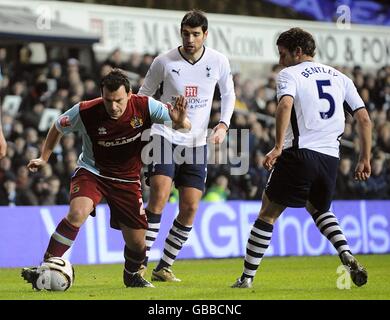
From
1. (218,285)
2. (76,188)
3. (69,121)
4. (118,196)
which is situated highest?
(69,121)

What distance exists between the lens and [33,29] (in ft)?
66.8

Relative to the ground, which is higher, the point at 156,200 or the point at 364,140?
the point at 364,140

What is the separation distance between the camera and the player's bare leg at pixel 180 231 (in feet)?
37.8

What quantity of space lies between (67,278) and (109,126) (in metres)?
1.46

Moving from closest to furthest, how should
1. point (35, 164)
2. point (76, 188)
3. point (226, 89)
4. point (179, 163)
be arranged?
point (35, 164)
point (76, 188)
point (179, 163)
point (226, 89)

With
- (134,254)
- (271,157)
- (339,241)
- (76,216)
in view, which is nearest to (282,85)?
(271,157)

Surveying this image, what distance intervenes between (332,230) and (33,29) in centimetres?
1142

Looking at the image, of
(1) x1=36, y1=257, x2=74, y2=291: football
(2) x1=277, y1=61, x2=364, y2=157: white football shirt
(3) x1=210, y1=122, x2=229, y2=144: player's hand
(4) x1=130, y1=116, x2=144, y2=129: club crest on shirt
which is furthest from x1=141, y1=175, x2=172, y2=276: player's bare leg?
(2) x1=277, y1=61, x2=364, y2=157: white football shirt

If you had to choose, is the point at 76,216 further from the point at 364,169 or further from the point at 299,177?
the point at 364,169

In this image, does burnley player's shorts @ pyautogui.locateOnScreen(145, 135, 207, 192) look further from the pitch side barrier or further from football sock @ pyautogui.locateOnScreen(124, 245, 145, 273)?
the pitch side barrier

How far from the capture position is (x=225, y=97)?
1161cm

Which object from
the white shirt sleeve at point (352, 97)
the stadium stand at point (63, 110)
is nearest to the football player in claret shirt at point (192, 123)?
the white shirt sleeve at point (352, 97)

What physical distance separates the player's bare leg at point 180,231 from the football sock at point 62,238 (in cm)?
202

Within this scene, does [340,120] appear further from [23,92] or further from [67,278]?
[23,92]
